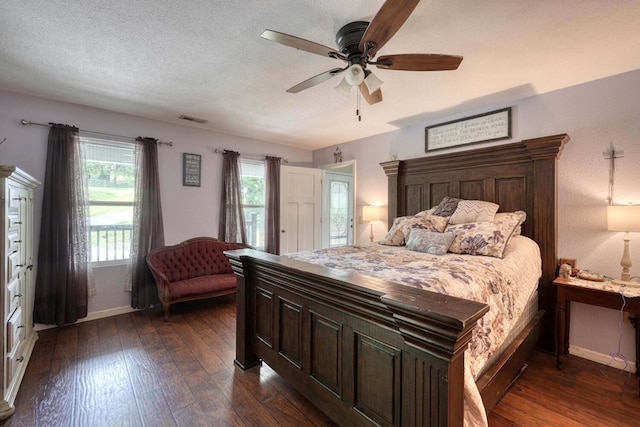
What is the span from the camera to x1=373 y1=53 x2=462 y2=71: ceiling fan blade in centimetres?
167

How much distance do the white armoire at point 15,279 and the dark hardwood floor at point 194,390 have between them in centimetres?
12

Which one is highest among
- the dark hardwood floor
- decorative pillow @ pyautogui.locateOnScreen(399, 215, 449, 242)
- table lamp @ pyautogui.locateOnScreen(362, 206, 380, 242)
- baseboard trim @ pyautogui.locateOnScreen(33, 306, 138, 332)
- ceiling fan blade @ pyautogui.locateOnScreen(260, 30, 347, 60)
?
ceiling fan blade @ pyautogui.locateOnScreen(260, 30, 347, 60)

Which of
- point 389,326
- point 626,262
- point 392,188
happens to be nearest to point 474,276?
point 389,326

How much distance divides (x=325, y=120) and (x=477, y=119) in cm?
179

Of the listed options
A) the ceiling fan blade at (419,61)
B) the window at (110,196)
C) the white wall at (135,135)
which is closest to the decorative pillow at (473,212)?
the ceiling fan blade at (419,61)

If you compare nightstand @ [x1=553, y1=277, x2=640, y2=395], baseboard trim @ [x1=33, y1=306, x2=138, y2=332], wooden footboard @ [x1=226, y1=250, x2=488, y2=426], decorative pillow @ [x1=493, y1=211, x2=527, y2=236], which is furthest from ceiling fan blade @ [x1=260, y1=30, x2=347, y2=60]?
baseboard trim @ [x1=33, y1=306, x2=138, y2=332]

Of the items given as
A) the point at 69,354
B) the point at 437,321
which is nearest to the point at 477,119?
the point at 437,321

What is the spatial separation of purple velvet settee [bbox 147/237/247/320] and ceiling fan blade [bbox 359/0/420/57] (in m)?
3.14

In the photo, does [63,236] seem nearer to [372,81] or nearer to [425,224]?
[372,81]

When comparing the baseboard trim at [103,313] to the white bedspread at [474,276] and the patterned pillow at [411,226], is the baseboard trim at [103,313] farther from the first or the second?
the patterned pillow at [411,226]

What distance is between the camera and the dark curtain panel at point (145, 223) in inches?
137

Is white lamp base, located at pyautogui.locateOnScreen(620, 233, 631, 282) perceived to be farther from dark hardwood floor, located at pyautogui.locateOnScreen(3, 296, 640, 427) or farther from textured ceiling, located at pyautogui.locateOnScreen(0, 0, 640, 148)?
textured ceiling, located at pyautogui.locateOnScreen(0, 0, 640, 148)

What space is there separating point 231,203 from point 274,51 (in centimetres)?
261

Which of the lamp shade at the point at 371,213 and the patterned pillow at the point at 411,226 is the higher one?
the lamp shade at the point at 371,213
